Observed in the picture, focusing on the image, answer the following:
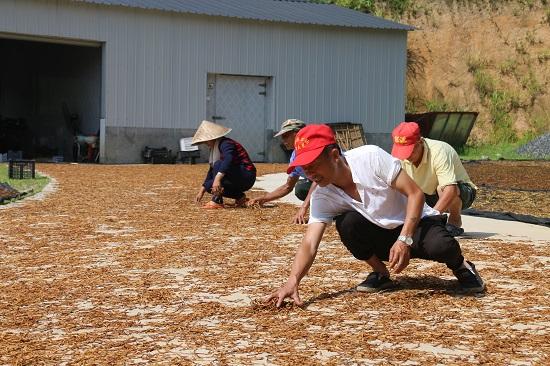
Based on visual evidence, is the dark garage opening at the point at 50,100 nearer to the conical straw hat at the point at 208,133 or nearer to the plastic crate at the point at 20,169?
the plastic crate at the point at 20,169

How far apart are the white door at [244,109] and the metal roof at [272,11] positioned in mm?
1850

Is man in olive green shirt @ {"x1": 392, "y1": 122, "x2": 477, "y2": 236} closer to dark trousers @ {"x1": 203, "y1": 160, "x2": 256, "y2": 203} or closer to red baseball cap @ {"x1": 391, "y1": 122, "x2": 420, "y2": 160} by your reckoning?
red baseball cap @ {"x1": 391, "y1": 122, "x2": 420, "y2": 160}

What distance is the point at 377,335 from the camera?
15.0ft

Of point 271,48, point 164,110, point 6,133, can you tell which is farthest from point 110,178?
point 6,133

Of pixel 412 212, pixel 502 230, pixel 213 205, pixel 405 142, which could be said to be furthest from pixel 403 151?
pixel 213 205

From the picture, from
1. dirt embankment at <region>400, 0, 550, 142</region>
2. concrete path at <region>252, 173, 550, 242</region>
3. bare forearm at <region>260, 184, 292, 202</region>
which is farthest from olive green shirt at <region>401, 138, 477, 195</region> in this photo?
dirt embankment at <region>400, 0, 550, 142</region>

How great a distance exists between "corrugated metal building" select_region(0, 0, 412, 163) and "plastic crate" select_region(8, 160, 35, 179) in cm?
688

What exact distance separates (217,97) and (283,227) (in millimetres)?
17707

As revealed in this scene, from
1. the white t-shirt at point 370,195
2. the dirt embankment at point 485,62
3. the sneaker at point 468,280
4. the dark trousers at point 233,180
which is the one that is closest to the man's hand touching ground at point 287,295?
the white t-shirt at point 370,195

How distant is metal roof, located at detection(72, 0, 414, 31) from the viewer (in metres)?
25.8

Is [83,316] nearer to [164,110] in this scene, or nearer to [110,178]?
[110,178]

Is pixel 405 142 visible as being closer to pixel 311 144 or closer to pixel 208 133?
pixel 311 144

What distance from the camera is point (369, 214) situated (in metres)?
5.42

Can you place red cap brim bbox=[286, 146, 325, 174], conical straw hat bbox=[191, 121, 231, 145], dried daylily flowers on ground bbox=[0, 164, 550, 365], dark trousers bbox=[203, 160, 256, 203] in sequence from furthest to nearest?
1. dark trousers bbox=[203, 160, 256, 203]
2. conical straw hat bbox=[191, 121, 231, 145]
3. red cap brim bbox=[286, 146, 325, 174]
4. dried daylily flowers on ground bbox=[0, 164, 550, 365]
